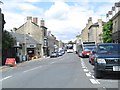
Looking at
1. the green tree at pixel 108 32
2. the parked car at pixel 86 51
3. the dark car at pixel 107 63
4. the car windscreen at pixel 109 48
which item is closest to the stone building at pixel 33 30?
the green tree at pixel 108 32

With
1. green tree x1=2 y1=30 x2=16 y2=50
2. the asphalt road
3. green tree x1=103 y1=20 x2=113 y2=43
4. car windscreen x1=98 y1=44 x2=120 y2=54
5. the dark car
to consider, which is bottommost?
the asphalt road

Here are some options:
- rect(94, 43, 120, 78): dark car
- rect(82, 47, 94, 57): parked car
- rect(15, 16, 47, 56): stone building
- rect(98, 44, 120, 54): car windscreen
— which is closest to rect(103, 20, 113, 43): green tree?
rect(82, 47, 94, 57): parked car

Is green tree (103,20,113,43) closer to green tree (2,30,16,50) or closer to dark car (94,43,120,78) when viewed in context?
green tree (2,30,16,50)

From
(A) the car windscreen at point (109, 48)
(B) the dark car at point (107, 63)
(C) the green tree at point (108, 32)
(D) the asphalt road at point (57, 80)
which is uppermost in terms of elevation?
(C) the green tree at point (108, 32)

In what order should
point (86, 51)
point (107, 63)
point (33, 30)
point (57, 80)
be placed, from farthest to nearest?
1. point (33, 30)
2. point (86, 51)
3. point (107, 63)
4. point (57, 80)

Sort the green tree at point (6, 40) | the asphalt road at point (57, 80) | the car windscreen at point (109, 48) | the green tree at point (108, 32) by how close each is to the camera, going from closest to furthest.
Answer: the asphalt road at point (57, 80) → the car windscreen at point (109, 48) → the green tree at point (6, 40) → the green tree at point (108, 32)

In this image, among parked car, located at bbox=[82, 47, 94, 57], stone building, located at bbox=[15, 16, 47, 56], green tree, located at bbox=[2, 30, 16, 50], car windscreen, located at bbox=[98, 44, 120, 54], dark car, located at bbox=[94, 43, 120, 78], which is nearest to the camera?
Result: dark car, located at bbox=[94, 43, 120, 78]

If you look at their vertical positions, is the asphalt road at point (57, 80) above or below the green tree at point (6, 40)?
below

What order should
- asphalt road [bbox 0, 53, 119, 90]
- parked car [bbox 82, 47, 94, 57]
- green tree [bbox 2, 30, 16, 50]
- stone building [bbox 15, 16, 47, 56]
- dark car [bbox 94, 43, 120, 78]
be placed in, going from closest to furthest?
asphalt road [bbox 0, 53, 119, 90] → dark car [bbox 94, 43, 120, 78] → green tree [bbox 2, 30, 16, 50] → parked car [bbox 82, 47, 94, 57] → stone building [bbox 15, 16, 47, 56]

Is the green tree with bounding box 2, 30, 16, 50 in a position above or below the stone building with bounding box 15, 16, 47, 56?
below

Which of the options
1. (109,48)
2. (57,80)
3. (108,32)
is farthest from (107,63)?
(108,32)

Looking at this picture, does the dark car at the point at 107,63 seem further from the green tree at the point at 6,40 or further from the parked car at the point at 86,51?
the parked car at the point at 86,51

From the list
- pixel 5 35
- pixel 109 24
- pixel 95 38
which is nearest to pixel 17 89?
pixel 5 35

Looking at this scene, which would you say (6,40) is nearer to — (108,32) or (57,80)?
(57,80)
